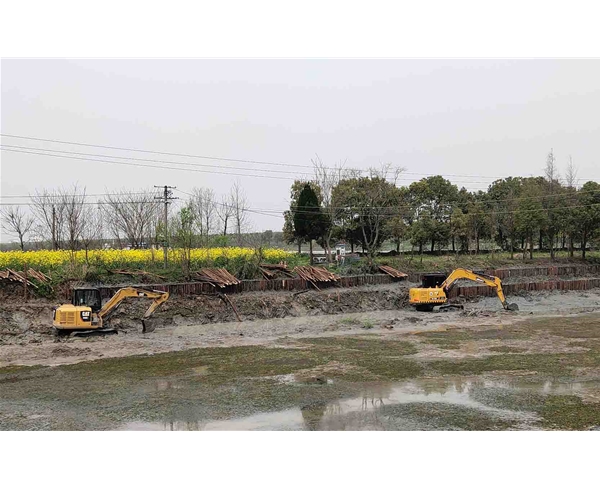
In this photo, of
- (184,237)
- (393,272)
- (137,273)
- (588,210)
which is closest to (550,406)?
(184,237)

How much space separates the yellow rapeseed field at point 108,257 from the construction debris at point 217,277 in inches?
81.7

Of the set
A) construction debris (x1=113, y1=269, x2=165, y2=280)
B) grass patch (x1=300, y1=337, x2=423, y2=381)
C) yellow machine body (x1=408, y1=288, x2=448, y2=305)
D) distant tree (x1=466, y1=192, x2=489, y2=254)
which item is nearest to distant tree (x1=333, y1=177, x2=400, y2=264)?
distant tree (x1=466, y1=192, x2=489, y2=254)

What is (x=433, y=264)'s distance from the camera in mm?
36625

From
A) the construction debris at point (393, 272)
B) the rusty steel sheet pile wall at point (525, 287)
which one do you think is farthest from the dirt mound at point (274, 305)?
the rusty steel sheet pile wall at point (525, 287)

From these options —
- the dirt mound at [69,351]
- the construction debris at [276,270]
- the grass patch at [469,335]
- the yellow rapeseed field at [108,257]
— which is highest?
the yellow rapeseed field at [108,257]

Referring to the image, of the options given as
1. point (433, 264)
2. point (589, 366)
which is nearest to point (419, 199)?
point (433, 264)

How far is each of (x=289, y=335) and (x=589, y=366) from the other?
410 inches

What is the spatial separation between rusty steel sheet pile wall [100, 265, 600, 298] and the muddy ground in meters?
0.89

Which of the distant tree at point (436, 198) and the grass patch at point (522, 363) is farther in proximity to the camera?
the distant tree at point (436, 198)

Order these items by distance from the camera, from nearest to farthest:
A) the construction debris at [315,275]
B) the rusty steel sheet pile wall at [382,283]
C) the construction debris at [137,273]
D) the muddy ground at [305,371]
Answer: the muddy ground at [305,371], the rusty steel sheet pile wall at [382,283], the construction debris at [137,273], the construction debris at [315,275]

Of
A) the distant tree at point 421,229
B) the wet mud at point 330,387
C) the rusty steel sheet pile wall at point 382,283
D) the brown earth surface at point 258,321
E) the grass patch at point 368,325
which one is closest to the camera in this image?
the wet mud at point 330,387

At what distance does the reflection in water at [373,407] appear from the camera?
963 centimetres

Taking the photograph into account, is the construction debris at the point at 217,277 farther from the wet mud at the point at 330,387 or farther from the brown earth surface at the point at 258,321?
the wet mud at the point at 330,387

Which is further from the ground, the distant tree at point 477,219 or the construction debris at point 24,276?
the distant tree at point 477,219
